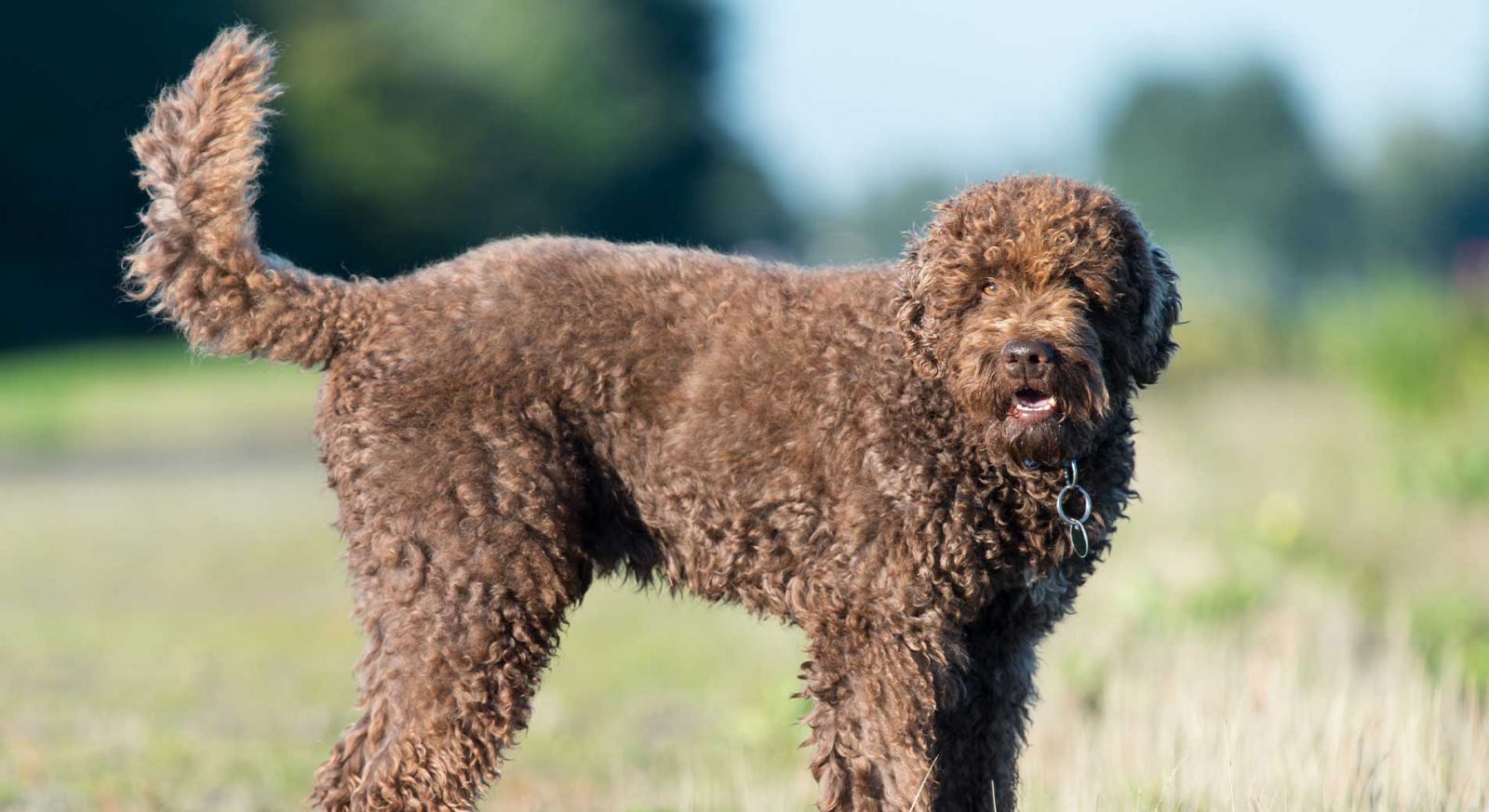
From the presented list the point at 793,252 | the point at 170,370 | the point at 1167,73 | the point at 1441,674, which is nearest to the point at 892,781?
the point at 1441,674

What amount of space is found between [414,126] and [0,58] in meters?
10.6

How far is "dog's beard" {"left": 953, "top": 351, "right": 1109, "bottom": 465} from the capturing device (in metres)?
4.95

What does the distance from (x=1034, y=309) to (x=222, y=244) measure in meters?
2.44

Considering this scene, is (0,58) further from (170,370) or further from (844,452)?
(844,452)

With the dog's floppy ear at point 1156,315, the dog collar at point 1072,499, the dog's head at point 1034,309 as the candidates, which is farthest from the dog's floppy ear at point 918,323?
the dog's floppy ear at point 1156,315

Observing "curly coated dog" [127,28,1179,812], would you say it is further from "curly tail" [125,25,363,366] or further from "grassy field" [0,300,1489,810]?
"grassy field" [0,300,1489,810]

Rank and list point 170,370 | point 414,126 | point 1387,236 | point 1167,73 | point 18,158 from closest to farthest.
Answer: point 170,370 → point 18,158 → point 414,126 → point 1387,236 → point 1167,73

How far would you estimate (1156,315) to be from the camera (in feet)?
17.3

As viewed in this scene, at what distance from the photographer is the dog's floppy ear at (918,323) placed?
514cm

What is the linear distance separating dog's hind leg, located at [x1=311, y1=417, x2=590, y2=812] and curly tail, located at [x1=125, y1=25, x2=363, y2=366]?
56 centimetres

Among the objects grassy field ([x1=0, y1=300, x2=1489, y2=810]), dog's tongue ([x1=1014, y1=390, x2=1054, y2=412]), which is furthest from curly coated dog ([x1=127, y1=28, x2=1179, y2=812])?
grassy field ([x1=0, y1=300, x2=1489, y2=810])

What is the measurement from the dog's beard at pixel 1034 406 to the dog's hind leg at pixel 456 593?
1227mm

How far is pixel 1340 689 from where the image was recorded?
710 cm

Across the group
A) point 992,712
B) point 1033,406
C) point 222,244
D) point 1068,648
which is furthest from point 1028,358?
point 1068,648
